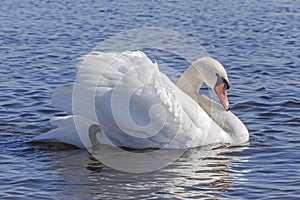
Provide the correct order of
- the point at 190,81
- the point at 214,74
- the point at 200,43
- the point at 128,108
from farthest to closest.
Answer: the point at 200,43 < the point at 190,81 < the point at 214,74 < the point at 128,108

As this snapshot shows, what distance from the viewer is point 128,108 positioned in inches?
333

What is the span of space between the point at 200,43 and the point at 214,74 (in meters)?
6.65

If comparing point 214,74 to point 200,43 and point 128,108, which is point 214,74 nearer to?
point 128,108

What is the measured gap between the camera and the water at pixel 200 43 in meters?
7.77

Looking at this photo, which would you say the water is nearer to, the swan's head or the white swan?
the white swan

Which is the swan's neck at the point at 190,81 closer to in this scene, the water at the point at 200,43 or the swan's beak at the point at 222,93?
the swan's beak at the point at 222,93

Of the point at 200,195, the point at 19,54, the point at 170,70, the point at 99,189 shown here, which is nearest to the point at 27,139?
the point at 99,189

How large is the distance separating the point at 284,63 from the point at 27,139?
638cm

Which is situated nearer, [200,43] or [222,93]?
[222,93]

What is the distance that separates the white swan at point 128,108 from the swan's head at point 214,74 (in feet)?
1.99

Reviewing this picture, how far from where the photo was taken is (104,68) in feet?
28.1

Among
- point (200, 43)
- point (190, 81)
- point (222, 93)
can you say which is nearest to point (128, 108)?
point (190, 81)

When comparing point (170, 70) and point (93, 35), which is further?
point (93, 35)

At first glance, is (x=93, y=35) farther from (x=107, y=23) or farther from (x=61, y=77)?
(x=61, y=77)
